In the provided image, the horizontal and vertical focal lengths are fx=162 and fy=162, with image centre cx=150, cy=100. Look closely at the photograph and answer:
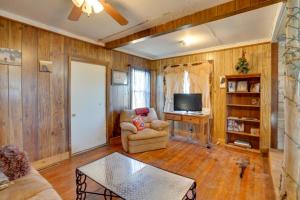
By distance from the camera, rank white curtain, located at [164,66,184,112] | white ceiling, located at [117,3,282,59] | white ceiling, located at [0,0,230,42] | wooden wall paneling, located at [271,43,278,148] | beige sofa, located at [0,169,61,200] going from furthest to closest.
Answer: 1. white curtain, located at [164,66,184,112]
2. wooden wall paneling, located at [271,43,278,148]
3. white ceiling, located at [117,3,282,59]
4. white ceiling, located at [0,0,230,42]
5. beige sofa, located at [0,169,61,200]

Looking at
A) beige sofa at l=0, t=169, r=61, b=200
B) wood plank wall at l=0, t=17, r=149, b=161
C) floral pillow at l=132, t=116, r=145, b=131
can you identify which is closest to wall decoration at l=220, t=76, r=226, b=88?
floral pillow at l=132, t=116, r=145, b=131

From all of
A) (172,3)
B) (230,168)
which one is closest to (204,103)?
(230,168)

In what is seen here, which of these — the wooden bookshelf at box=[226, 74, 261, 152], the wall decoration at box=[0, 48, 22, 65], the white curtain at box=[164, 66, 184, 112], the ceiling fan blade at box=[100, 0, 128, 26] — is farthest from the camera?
the white curtain at box=[164, 66, 184, 112]

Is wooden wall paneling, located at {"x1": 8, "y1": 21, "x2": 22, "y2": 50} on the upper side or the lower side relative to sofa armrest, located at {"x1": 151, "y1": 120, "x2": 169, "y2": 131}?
upper

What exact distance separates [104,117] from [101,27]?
205 cm

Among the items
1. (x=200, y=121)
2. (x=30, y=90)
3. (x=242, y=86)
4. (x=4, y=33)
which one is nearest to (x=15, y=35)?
(x=4, y=33)

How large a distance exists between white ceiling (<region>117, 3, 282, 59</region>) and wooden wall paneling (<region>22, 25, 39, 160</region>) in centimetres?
214

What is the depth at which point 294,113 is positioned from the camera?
1372 millimetres

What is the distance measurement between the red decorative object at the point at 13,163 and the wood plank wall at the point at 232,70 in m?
3.90

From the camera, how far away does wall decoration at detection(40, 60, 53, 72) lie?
112 inches

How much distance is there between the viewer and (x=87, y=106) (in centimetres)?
362

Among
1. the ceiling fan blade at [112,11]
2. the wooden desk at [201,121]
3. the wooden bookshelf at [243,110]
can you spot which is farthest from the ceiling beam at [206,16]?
the wooden desk at [201,121]

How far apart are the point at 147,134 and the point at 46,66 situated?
236 centimetres

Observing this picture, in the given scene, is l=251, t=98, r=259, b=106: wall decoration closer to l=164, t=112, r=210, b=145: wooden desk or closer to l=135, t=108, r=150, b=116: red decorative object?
l=164, t=112, r=210, b=145: wooden desk
